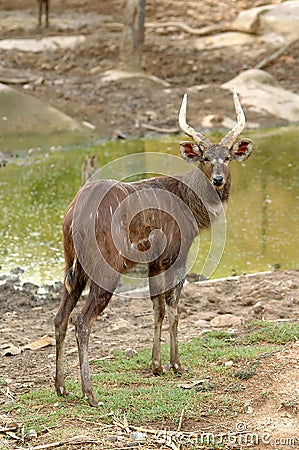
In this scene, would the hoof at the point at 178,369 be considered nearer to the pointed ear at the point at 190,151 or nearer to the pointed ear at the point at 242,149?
the pointed ear at the point at 190,151

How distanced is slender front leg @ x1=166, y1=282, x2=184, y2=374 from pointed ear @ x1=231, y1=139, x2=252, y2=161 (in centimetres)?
130

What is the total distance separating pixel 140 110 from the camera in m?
20.2

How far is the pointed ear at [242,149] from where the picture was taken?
8.35 metres

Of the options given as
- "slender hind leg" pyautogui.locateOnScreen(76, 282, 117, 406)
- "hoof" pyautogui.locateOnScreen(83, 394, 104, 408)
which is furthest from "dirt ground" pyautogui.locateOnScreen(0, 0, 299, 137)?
"hoof" pyautogui.locateOnScreen(83, 394, 104, 408)

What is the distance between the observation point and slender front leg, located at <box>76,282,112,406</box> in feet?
23.2

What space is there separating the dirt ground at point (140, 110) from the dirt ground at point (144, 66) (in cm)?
3

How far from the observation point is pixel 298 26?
25625mm

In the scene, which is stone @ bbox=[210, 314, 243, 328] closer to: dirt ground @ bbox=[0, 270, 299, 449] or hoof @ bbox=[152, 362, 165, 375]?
dirt ground @ bbox=[0, 270, 299, 449]

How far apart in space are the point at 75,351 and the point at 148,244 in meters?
1.67

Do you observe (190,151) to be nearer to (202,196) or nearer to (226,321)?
(202,196)

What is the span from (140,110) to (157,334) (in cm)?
1261

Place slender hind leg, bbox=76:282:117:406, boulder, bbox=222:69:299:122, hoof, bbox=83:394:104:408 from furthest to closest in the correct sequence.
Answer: boulder, bbox=222:69:299:122 < slender hind leg, bbox=76:282:117:406 < hoof, bbox=83:394:104:408

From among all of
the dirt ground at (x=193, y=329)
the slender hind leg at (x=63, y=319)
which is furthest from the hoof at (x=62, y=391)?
the dirt ground at (x=193, y=329)

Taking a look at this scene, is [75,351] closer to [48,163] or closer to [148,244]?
[148,244]
